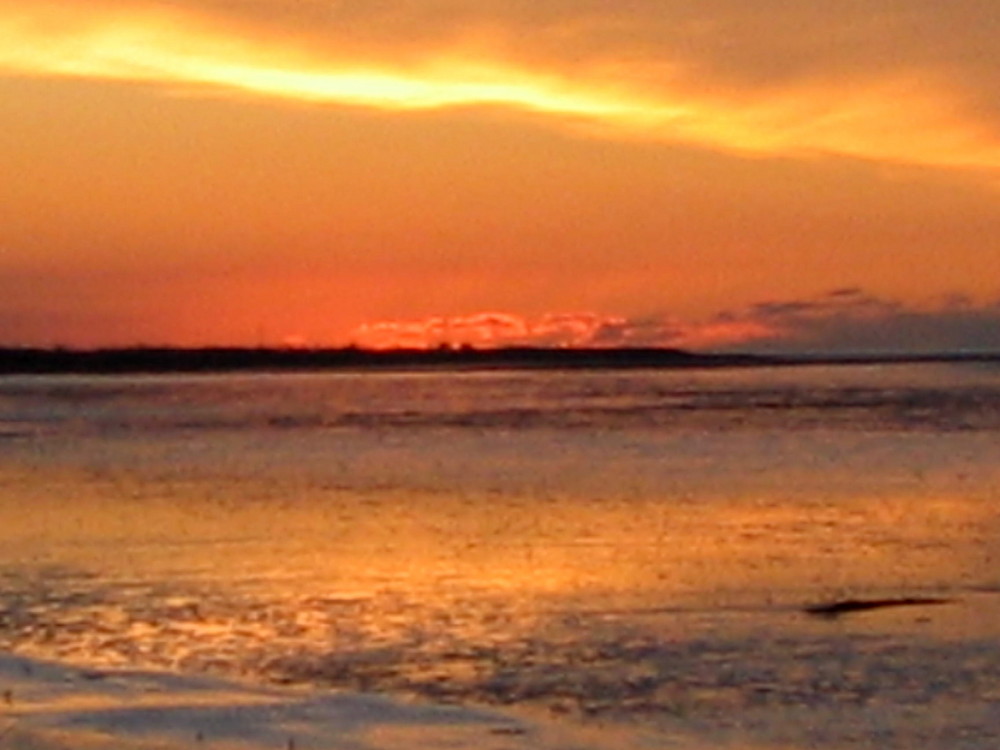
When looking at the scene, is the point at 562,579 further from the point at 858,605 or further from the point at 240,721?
the point at 240,721

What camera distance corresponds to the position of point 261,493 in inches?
1554

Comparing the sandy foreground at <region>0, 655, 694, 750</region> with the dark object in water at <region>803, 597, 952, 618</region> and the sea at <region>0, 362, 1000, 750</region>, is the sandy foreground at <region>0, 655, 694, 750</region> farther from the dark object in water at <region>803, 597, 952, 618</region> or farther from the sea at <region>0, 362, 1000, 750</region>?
the dark object in water at <region>803, 597, 952, 618</region>

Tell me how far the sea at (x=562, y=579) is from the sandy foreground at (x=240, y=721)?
1.19 ft

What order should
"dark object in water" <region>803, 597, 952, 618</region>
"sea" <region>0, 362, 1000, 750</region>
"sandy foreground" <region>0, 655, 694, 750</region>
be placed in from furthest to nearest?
"dark object in water" <region>803, 597, 952, 618</region>
"sea" <region>0, 362, 1000, 750</region>
"sandy foreground" <region>0, 655, 694, 750</region>

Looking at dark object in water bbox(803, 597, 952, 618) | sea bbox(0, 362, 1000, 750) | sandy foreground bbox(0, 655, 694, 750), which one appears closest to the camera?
sandy foreground bbox(0, 655, 694, 750)

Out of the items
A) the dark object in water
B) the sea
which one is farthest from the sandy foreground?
the dark object in water

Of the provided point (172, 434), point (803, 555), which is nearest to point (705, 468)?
point (803, 555)

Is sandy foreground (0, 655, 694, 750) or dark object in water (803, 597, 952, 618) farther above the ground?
dark object in water (803, 597, 952, 618)

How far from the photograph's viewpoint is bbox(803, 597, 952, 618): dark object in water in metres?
20.8

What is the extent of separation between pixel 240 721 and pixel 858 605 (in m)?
7.76

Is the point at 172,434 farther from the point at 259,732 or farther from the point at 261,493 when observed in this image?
the point at 259,732

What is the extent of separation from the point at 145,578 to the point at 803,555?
285 inches

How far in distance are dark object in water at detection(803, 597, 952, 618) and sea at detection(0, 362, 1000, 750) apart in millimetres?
94

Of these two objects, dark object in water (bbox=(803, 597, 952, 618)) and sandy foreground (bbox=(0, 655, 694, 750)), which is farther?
dark object in water (bbox=(803, 597, 952, 618))
